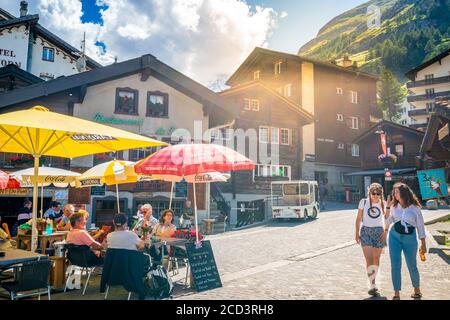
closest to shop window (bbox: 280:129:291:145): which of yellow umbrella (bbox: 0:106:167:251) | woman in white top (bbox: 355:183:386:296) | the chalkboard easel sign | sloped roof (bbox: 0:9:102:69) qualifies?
sloped roof (bbox: 0:9:102:69)

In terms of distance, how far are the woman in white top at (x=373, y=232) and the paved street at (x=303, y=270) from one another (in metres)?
0.44

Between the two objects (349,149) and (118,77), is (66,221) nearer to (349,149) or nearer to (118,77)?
(118,77)

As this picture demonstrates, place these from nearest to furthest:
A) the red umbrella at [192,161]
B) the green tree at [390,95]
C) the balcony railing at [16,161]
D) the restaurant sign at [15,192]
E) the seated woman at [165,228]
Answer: the red umbrella at [192,161]
the seated woman at [165,228]
the restaurant sign at [15,192]
the balcony railing at [16,161]
the green tree at [390,95]

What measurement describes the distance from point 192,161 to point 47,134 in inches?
108

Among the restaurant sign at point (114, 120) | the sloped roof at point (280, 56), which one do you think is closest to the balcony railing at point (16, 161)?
the restaurant sign at point (114, 120)

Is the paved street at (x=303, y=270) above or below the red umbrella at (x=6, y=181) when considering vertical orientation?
below

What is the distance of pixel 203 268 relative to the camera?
23.0 feet

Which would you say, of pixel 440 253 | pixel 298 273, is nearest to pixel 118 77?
pixel 298 273

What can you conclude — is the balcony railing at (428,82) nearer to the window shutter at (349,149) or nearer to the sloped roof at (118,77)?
the window shutter at (349,149)

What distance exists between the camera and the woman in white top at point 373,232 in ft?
20.4

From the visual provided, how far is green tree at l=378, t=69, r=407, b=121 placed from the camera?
244 feet

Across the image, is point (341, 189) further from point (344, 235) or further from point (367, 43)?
point (367, 43)

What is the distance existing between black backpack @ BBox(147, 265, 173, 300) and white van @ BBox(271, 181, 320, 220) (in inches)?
566
